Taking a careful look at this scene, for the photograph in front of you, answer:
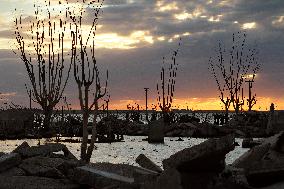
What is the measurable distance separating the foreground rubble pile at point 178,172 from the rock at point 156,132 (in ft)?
87.6

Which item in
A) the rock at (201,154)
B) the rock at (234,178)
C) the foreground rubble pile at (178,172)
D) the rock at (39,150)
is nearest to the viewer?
the rock at (201,154)

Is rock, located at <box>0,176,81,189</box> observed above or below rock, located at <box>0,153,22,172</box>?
below

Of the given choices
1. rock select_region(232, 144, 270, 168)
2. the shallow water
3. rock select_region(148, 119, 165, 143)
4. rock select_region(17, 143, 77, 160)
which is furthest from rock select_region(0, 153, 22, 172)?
rock select_region(148, 119, 165, 143)

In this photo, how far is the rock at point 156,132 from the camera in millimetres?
38031

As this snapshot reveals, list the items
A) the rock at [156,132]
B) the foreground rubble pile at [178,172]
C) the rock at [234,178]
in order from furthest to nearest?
the rock at [156,132] < the rock at [234,178] < the foreground rubble pile at [178,172]

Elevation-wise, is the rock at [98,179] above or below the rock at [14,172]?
above

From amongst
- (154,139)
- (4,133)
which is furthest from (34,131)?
(154,139)

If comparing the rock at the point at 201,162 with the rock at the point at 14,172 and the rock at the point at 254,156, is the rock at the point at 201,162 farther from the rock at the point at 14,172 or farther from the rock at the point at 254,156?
the rock at the point at 14,172

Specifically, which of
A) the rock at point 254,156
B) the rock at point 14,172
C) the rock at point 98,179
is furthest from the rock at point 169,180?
the rock at point 14,172

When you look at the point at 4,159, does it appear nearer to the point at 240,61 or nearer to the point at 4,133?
the point at 4,133

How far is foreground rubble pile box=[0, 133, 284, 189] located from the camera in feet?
23.1

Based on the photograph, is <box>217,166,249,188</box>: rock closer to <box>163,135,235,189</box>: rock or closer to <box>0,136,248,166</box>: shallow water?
<box>163,135,235,189</box>: rock

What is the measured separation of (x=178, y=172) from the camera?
706 centimetres

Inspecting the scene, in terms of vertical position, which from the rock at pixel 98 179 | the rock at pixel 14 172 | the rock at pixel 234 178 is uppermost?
the rock at pixel 234 178
